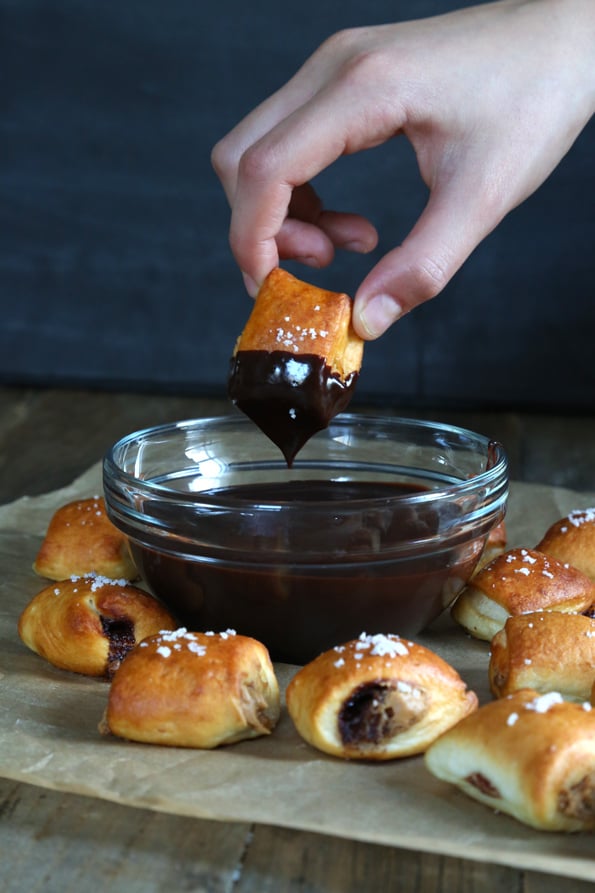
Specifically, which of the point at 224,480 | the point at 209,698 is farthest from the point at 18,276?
the point at 209,698

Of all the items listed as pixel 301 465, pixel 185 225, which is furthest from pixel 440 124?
pixel 185 225

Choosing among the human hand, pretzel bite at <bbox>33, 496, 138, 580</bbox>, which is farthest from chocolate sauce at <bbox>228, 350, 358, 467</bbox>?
pretzel bite at <bbox>33, 496, 138, 580</bbox>

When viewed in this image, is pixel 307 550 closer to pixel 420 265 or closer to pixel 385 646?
pixel 385 646

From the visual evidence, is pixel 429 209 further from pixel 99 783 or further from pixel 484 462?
pixel 99 783

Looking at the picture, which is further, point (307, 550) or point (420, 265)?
point (420, 265)

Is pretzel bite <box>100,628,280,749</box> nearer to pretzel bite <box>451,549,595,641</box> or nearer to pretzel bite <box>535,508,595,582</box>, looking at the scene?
pretzel bite <box>451,549,595,641</box>
